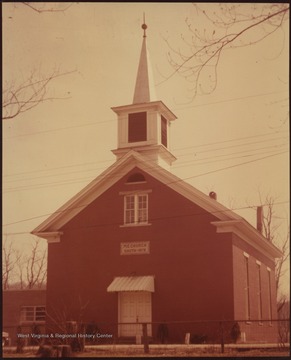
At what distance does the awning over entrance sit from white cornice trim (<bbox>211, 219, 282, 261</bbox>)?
3300 mm

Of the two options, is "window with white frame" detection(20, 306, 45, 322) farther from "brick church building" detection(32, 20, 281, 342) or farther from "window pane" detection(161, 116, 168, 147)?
"window pane" detection(161, 116, 168, 147)

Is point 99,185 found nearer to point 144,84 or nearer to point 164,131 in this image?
point 164,131

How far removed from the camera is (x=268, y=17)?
43.8 ft

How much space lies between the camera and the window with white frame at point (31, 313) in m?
29.4

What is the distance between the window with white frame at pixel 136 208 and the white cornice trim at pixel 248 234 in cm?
293

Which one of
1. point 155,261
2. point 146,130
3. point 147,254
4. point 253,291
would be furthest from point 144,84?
point 253,291

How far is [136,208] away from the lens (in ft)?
86.8

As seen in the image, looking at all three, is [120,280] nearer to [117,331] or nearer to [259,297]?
[117,331]

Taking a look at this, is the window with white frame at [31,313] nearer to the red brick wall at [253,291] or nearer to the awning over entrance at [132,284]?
the awning over entrance at [132,284]

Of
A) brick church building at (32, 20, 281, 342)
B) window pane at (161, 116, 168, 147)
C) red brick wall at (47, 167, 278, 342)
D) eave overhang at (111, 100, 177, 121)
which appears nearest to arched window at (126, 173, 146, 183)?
brick church building at (32, 20, 281, 342)

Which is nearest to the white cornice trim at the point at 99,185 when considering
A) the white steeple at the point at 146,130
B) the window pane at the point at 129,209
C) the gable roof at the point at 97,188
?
the gable roof at the point at 97,188

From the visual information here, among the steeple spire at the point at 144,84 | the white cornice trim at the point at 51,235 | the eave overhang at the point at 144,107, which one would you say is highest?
the steeple spire at the point at 144,84

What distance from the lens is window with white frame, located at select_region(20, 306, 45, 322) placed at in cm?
2938

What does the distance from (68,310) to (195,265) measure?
5386mm
